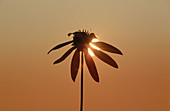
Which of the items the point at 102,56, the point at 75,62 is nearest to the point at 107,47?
the point at 102,56

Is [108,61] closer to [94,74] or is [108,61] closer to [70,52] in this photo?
[94,74]

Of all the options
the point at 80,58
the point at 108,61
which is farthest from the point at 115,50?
the point at 80,58

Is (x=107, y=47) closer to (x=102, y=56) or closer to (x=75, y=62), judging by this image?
(x=102, y=56)

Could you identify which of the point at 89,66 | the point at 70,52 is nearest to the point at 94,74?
the point at 89,66

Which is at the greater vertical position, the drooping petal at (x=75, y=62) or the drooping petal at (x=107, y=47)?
the drooping petal at (x=107, y=47)

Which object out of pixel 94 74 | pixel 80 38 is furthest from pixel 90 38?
pixel 94 74

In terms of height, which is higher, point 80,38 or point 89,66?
point 80,38

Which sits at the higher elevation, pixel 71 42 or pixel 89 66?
pixel 71 42

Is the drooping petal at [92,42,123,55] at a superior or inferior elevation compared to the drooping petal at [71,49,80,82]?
superior

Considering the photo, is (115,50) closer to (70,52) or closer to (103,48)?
(103,48)
